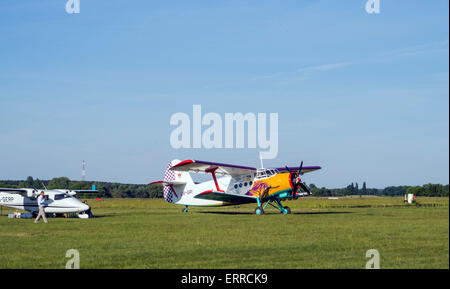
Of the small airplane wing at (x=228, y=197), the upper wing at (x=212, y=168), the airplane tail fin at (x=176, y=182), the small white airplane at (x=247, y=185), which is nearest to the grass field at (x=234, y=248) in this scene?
the small white airplane at (x=247, y=185)

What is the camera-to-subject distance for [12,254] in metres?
13.6

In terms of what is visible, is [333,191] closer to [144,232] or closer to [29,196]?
[29,196]

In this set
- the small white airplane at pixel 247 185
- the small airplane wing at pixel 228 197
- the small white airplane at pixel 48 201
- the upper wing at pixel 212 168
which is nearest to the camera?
the small white airplane at pixel 48 201

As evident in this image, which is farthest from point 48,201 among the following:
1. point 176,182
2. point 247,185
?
point 247,185

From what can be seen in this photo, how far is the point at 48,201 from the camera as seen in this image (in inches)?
1318

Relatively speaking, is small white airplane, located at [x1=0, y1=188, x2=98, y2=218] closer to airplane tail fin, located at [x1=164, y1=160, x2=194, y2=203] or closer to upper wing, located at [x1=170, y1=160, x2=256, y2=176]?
upper wing, located at [x1=170, y1=160, x2=256, y2=176]

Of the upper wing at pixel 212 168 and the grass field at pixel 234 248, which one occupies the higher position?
the upper wing at pixel 212 168

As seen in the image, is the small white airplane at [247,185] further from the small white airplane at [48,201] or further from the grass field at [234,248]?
the grass field at [234,248]

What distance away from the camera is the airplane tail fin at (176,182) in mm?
43531

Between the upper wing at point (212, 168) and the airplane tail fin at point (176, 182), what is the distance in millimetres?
5679

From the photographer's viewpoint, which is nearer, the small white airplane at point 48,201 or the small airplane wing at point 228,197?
the small white airplane at point 48,201
